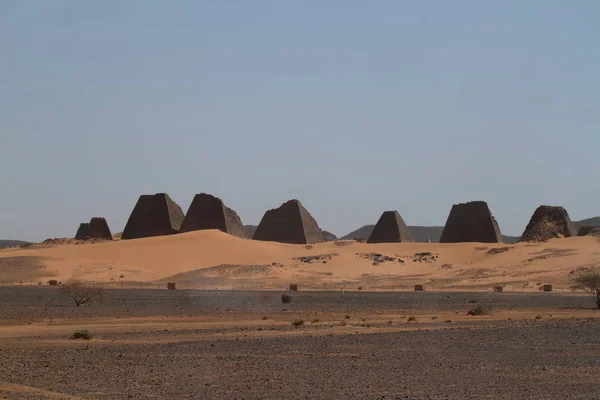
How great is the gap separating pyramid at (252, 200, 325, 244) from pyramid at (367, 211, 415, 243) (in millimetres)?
6826

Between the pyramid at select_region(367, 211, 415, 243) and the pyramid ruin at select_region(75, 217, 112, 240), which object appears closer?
the pyramid at select_region(367, 211, 415, 243)

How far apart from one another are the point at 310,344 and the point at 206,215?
283 feet

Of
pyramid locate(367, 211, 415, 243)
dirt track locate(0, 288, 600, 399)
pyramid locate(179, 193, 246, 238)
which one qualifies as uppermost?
pyramid locate(179, 193, 246, 238)

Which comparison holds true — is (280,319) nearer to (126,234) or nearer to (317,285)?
(317,285)

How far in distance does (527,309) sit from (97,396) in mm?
Answer: 29615

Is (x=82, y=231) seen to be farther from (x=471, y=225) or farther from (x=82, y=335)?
(x=82, y=335)

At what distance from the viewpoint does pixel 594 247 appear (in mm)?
82000

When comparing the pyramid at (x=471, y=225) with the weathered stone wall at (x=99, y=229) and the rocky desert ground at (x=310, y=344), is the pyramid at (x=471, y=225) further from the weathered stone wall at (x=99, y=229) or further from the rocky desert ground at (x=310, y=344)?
the weathered stone wall at (x=99, y=229)

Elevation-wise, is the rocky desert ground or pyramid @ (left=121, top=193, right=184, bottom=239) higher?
pyramid @ (left=121, top=193, right=184, bottom=239)

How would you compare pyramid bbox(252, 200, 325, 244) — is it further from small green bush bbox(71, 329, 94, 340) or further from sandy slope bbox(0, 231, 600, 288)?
small green bush bbox(71, 329, 94, 340)

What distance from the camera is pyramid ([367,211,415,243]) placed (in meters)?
110

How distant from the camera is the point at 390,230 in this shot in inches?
4326

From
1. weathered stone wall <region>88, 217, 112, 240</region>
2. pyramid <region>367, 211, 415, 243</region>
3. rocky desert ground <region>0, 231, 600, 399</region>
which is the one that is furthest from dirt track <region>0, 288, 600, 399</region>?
weathered stone wall <region>88, 217, 112, 240</region>

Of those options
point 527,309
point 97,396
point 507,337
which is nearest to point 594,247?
point 527,309
